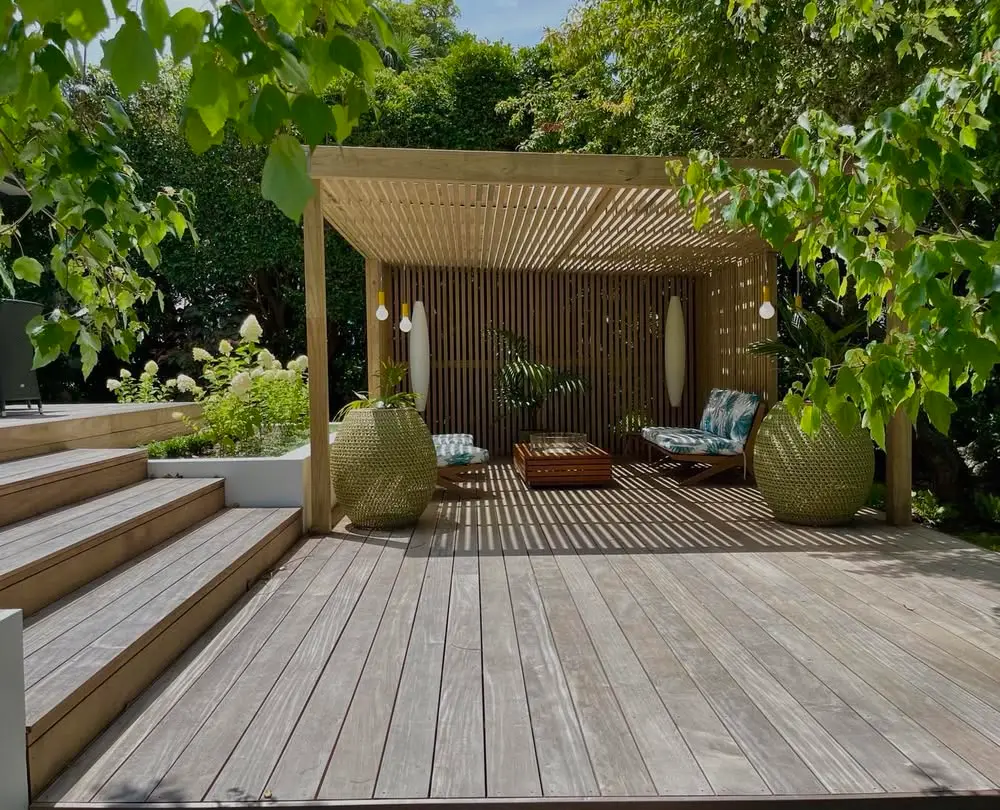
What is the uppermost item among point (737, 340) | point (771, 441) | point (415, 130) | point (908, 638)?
point (415, 130)

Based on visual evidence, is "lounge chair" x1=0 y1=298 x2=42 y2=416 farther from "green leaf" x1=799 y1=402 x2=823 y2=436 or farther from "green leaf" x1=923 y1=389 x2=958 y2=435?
"green leaf" x1=923 y1=389 x2=958 y2=435

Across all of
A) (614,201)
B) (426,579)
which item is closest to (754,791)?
(426,579)

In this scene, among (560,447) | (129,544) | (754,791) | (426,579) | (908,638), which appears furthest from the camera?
(560,447)

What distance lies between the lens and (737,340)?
26.6 ft

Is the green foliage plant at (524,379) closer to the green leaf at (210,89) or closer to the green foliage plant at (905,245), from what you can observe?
the green foliage plant at (905,245)

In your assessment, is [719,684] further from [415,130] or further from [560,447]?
[415,130]

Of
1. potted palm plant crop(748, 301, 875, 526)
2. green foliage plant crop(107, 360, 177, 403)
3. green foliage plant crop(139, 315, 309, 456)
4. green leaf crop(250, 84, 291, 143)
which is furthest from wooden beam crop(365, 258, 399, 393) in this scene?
green leaf crop(250, 84, 291, 143)

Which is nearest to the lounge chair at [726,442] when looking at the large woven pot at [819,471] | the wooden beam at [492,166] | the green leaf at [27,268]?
the large woven pot at [819,471]

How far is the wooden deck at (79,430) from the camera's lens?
4.39 meters

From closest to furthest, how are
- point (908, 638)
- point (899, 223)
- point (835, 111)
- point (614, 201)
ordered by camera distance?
point (899, 223) < point (908, 638) < point (614, 201) < point (835, 111)

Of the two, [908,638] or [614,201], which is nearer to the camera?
[908,638]

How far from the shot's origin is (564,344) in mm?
9805

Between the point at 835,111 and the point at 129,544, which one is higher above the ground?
the point at 835,111

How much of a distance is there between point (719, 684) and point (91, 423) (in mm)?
4334
